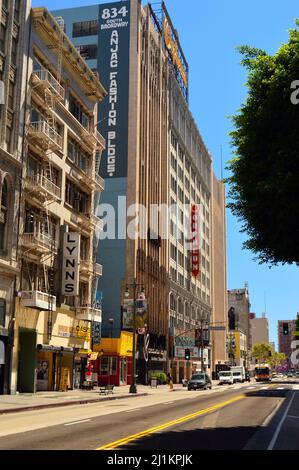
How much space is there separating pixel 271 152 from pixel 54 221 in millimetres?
28654

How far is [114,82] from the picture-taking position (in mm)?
67438

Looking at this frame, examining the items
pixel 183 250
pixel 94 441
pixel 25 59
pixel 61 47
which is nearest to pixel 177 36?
pixel 183 250

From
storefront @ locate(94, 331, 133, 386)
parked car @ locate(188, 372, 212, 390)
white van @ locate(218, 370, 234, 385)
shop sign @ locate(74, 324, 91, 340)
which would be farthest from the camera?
white van @ locate(218, 370, 234, 385)

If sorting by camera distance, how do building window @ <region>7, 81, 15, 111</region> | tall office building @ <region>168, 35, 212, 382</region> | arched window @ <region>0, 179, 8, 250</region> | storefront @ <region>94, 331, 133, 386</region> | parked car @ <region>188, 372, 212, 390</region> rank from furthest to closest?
tall office building @ <region>168, 35, 212, 382</region> < storefront @ <region>94, 331, 133, 386</region> < parked car @ <region>188, 372, 212, 390</region> < building window @ <region>7, 81, 15, 111</region> < arched window @ <region>0, 179, 8, 250</region>

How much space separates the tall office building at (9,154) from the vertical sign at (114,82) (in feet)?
90.0

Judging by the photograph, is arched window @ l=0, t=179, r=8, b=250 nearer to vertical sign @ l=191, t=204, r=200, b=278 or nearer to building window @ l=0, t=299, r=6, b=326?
building window @ l=0, t=299, r=6, b=326

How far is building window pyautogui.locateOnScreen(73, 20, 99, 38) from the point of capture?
230 feet

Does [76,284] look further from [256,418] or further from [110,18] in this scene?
[110,18]

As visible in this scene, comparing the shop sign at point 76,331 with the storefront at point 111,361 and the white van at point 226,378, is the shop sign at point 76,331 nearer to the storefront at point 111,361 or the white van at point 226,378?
the storefront at point 111,361

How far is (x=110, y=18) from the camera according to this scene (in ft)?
227

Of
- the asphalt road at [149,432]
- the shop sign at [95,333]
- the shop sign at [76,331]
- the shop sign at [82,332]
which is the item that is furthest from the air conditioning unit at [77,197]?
the asphalt road at [149,432]

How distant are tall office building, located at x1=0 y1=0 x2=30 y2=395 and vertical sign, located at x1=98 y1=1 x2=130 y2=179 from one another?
2744 centimetres

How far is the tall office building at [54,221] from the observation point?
126 feet

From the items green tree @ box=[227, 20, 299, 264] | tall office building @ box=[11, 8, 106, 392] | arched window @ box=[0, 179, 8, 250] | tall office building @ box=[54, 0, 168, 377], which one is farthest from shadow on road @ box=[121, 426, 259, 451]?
tall office building @ box=[54, 0, 168, 377]
